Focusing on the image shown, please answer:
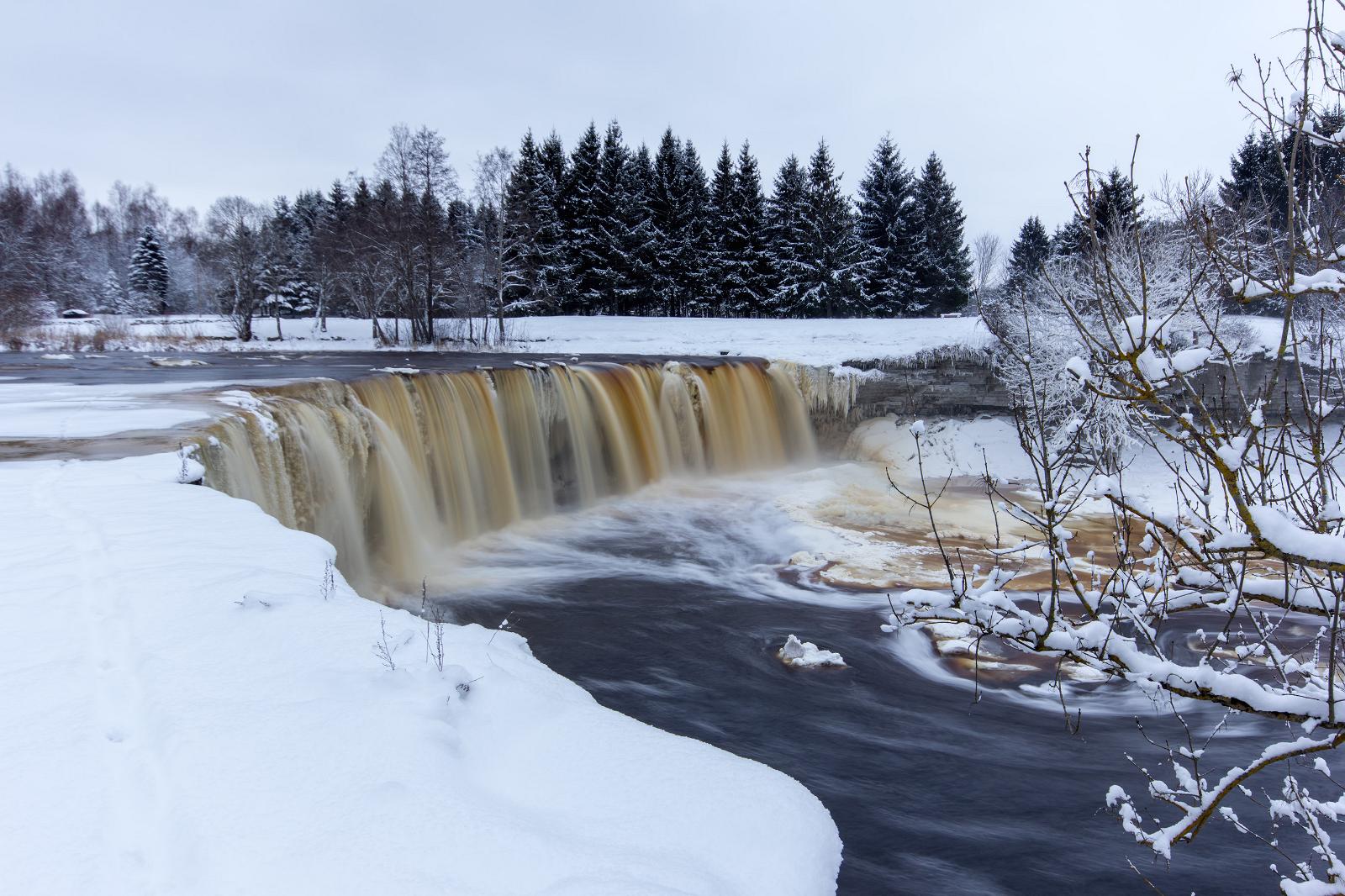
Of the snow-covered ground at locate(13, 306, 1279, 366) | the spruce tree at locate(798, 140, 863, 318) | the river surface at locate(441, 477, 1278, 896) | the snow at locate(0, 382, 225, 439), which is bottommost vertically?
the river surface at locate(441, 477, 1278, 896)

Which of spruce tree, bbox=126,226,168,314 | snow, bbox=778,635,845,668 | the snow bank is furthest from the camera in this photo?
spruce tree, bbox=126,226,168,314

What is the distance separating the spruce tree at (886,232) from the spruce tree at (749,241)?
14.0 ft

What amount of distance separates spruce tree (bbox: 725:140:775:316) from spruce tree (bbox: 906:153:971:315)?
6370mm

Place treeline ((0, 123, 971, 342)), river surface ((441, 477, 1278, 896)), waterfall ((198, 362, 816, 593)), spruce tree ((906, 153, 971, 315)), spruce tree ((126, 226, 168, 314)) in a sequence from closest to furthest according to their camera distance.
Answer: river surface ((441, 477, 1278, 896)), waterfall ((198, 362, 816, 593)), treeline ((0, 123, 971, 342)), spruce tree ((906, 153, 971, 315)), spruce tree ((126, 226, 168, 314))

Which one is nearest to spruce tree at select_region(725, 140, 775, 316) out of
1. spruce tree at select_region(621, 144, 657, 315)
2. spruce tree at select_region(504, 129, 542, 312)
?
spruce tree at select_region(621, 144, 657, 315)

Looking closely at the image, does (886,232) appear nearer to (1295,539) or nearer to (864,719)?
(864,719)

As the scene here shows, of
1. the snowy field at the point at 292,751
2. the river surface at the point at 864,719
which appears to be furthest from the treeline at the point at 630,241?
the snowy field at the point at 292,751

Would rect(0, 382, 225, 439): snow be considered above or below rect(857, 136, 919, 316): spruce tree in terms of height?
below

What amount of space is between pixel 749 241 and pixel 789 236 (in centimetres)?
207

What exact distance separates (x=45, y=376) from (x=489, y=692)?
14078 millimetres

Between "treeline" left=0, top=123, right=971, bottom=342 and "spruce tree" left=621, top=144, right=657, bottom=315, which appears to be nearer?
"treeline" left=0, top=123, right=971, bottom=342

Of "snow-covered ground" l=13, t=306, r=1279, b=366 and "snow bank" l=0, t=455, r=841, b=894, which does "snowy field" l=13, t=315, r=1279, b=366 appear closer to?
"snow-covered ground" l=13, t=306, r=1279, b=366

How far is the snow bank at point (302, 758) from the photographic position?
242 cm

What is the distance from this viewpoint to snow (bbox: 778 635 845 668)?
734 centimetres
